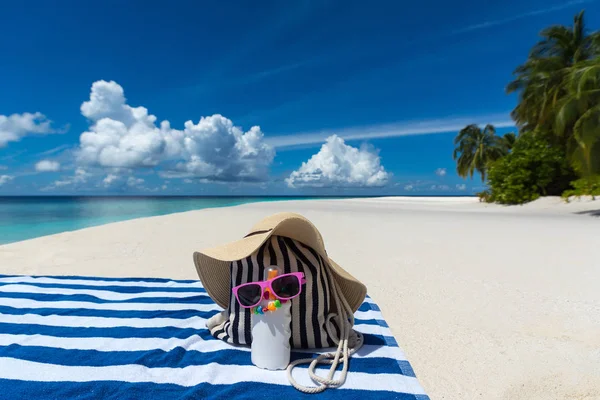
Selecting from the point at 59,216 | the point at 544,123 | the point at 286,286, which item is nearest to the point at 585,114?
the point at 544,123

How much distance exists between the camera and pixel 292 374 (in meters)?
1.56

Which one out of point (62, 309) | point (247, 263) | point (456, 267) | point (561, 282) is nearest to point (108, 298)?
point (62, 309)

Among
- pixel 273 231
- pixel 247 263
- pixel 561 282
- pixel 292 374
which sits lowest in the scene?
pixel 561 282

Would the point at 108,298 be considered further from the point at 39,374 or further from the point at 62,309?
the point at 39,374

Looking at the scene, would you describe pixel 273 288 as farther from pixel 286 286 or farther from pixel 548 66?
pixel 548 66

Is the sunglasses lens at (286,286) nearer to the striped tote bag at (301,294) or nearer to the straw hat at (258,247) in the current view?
the striped tote bag at (301,294)

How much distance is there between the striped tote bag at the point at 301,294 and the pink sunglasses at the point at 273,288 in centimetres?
6

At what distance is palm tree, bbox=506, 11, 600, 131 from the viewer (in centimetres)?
1730

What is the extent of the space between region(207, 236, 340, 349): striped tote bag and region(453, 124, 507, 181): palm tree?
98.0 ft

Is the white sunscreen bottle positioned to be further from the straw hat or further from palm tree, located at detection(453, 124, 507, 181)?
palm tree, located at detection(453, 124, 507, 181)

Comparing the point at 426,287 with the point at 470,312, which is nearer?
the point at 470,312

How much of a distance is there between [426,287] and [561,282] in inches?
69.9

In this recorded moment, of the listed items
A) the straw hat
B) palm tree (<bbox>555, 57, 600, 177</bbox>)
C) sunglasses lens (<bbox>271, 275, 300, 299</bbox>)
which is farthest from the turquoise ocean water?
palm tree (<bbox>555, 57, 600, 177</bbox>)

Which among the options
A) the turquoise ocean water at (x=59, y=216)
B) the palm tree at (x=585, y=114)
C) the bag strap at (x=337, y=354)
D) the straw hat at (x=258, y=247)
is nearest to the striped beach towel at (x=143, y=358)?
the bag strap at (x=337, y=354)
